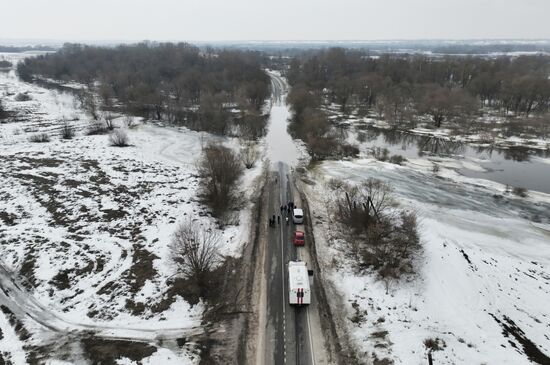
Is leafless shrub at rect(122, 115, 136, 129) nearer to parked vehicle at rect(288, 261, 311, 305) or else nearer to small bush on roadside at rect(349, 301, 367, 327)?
parked vehicle at rect(288, 261, 311, 305)

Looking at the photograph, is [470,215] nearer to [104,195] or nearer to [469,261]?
[469,261]

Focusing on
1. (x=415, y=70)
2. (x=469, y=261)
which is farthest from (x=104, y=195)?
(x=415, y=70)

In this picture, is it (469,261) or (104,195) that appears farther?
(104,195)

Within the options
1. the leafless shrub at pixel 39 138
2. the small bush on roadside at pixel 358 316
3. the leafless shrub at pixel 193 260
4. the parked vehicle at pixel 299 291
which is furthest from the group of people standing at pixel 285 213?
the leafless shrub at pixel 39 138

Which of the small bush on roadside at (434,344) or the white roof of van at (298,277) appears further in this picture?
the white roof of van at (298,277)

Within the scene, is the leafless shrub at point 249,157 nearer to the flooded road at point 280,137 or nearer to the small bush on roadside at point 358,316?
the flooded road at point 280,137

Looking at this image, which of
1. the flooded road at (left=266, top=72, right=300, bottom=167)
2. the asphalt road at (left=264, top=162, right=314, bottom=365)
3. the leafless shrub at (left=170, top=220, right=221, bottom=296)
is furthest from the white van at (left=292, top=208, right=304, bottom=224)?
the flooded road at (left=266, top=72, right=300, bottom=167)
